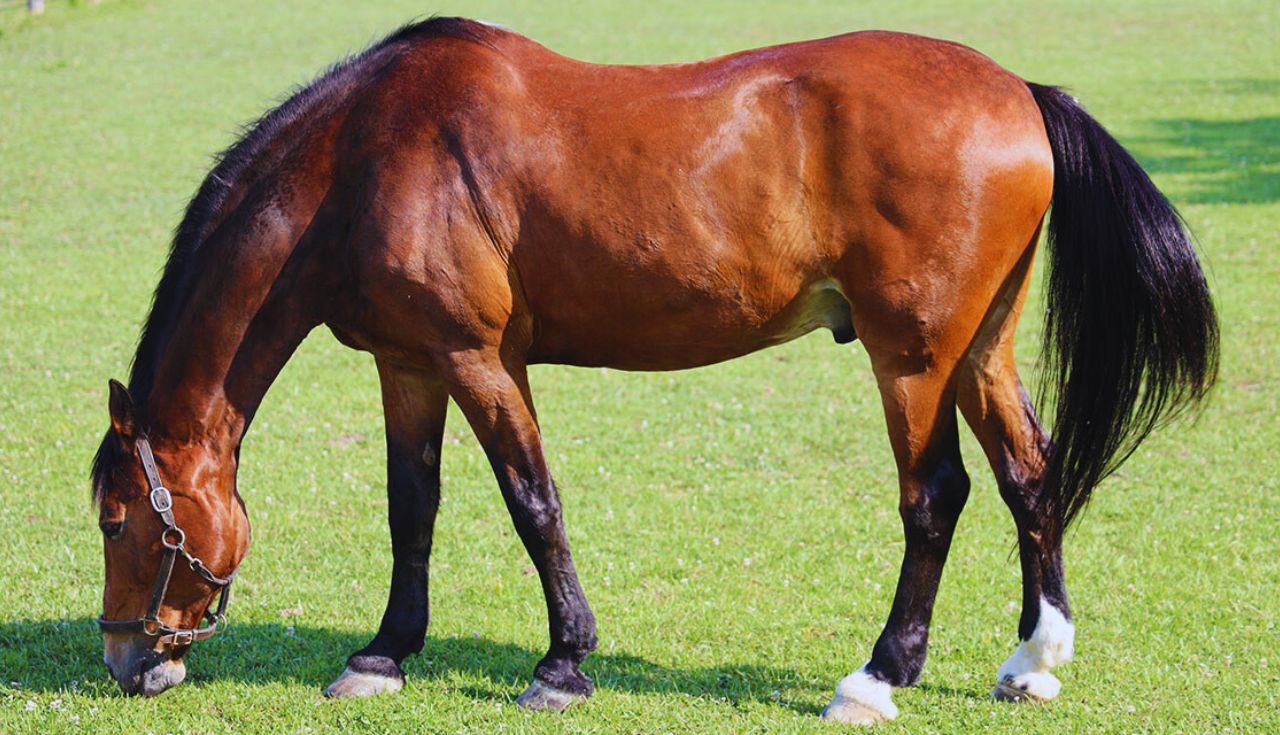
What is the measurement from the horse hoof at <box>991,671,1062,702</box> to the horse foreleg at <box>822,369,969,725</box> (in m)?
0.37

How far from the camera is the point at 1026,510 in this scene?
5004 millimetres

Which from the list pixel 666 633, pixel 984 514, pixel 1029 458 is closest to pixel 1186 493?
pixel 984 514

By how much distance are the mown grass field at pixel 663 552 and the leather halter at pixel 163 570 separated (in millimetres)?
332

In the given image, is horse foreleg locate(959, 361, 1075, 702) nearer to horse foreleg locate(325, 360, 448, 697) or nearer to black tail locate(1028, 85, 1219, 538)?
black tail locate(1028, 85, 1219, 538)

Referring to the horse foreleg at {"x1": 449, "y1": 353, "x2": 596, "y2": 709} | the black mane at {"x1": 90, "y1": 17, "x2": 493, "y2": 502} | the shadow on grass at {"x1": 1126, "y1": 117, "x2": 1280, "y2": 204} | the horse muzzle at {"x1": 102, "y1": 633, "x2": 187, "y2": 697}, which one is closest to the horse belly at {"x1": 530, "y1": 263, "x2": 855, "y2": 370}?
the horse foreleg at {"x1": 449, "y1": 353, "x2": 596, "y2": 709}

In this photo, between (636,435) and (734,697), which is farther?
(636,435)

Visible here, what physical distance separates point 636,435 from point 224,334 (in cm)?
402

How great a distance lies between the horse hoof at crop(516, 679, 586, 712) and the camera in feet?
16.4

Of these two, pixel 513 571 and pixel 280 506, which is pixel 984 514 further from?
pixel 280 506

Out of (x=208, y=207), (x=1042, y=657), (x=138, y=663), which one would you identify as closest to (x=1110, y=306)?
(x=1042, y=657)

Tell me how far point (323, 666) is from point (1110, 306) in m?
3.38

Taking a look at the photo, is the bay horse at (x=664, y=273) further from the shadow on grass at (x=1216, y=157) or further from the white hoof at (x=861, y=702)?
the shadow on grass at (x=1216, y=157)

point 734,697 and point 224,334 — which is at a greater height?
point 224,334

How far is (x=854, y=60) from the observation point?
4.80 m
